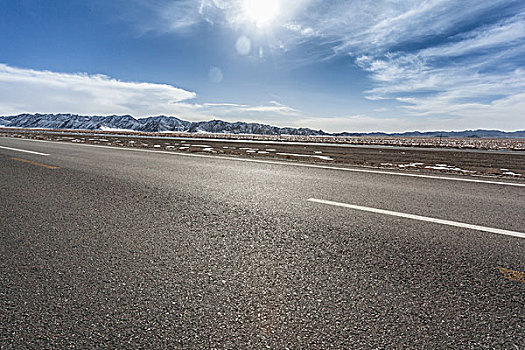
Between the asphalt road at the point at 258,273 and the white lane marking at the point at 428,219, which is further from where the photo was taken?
the white lane marking at the point at 428,219

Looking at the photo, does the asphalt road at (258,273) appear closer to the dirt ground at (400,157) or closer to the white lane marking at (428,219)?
the white lane marking at (428,219)

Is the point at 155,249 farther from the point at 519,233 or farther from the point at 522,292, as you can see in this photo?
the point at 519,233

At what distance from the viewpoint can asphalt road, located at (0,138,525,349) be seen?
1.58 m

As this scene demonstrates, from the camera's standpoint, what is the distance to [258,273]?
7.24 ft

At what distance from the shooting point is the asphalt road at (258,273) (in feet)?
5.20

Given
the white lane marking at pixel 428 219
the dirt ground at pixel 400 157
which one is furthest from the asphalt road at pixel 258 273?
the dirt ground at pixel 400 157

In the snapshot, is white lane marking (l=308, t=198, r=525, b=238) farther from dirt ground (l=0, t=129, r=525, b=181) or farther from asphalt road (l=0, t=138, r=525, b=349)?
dirt ground (l=0, t=129, r=525, b=181)

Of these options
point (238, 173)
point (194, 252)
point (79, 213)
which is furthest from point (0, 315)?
point (238, 173)

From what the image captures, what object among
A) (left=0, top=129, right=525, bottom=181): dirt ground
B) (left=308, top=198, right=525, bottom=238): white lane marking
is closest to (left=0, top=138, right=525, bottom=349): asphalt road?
(left=308, top=198, right=525, bottom=238): white lane marking

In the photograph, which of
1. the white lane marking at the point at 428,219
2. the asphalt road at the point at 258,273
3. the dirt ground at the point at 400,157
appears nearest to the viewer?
the asphalt road at the point at 258,273

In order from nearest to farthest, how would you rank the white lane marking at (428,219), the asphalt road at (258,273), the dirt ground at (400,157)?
the asphalt road at (258,273) → the white lane marking at (428,219) → the dirt ground at (400,157)

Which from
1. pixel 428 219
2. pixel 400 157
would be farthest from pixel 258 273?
pixel 400 157

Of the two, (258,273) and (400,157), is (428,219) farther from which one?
(400,157)

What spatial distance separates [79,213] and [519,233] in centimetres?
510
